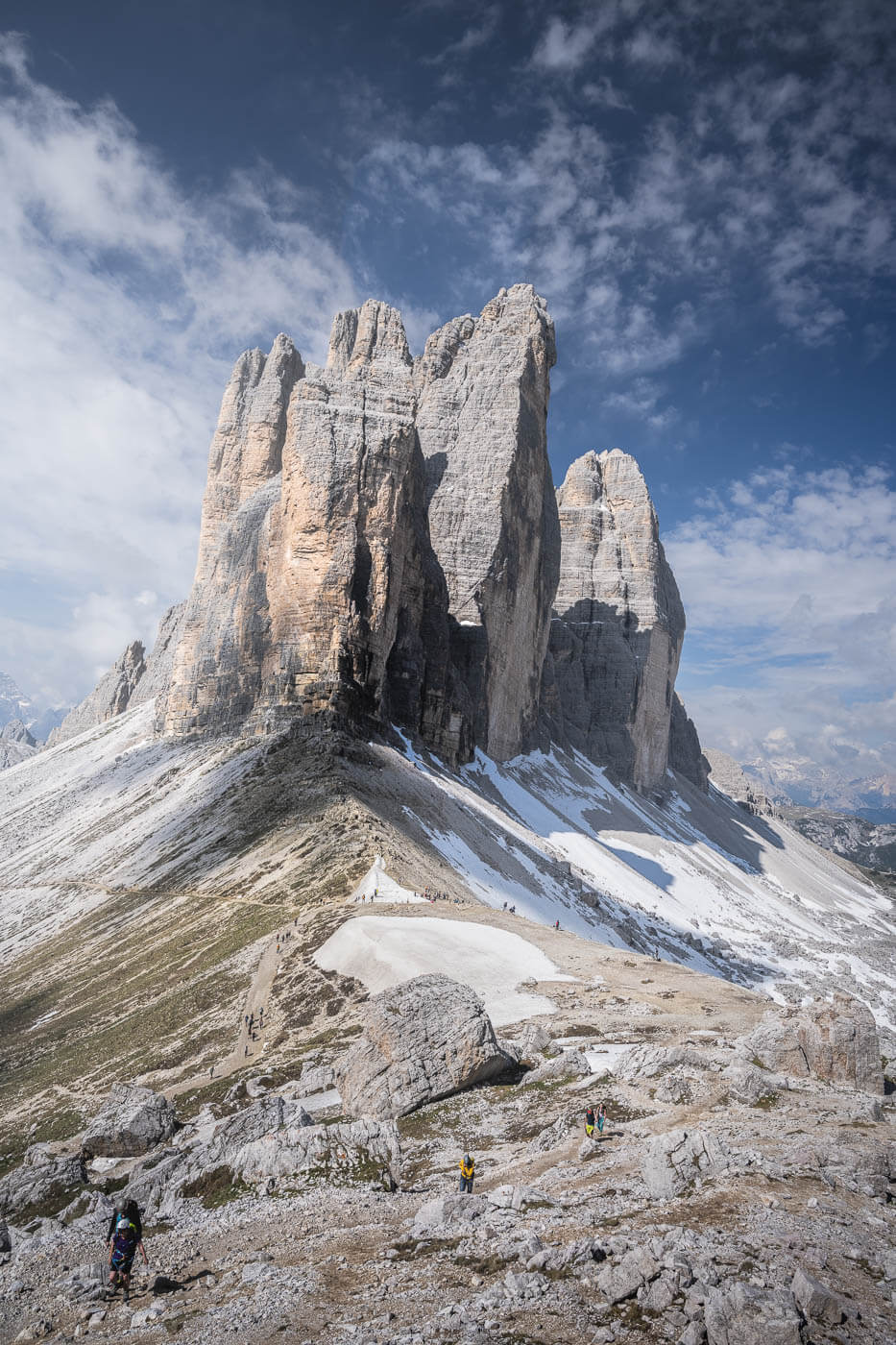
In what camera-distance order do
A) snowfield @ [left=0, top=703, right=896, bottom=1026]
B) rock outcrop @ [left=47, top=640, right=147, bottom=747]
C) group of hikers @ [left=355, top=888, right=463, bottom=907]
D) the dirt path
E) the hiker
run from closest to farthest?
1. the hiker
2. the dirt path
3. group of hikers @ [left=355, top=888, right=463, bottom=907]
4. snowfield @ [left=0, top=703, right=896, bottom=1026]
5. rock outcrop @ [left=47, top=640, right=147, bottom=747]

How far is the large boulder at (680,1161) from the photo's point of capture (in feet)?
36.0

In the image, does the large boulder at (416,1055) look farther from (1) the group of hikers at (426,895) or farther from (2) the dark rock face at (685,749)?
(2) the dark rock face at (685,749)

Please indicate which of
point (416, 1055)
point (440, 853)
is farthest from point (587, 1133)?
point (440, 853)

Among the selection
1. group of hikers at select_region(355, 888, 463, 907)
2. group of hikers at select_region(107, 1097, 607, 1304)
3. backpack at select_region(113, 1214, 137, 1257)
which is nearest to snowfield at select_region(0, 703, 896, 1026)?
group of hikers at select_region(355, 888, 463, 907)

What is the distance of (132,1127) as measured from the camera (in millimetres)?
20125

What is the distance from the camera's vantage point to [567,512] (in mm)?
166000

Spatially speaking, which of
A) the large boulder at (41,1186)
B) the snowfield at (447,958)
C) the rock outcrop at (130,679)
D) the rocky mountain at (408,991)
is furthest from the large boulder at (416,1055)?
the rock outcrop at (130,679)

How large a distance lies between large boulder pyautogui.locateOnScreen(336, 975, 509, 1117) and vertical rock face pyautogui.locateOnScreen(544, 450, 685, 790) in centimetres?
11506

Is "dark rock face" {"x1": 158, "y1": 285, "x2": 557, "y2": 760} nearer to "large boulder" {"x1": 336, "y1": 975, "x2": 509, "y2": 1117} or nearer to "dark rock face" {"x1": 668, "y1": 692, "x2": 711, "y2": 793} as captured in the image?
"large boulder" {"x1": 336, "y1": 975, "x2": 509, "y2": 1117}

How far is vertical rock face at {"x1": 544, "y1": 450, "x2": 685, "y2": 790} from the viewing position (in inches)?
5655

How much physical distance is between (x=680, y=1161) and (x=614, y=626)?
146001 mm

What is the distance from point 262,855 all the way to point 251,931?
1141 centimetres

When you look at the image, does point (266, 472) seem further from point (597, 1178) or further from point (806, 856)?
point (806, 856)

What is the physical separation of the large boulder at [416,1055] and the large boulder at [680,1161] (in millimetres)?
7545
